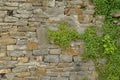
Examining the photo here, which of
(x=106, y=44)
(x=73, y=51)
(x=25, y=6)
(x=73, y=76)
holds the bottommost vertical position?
(x=73, y=76)

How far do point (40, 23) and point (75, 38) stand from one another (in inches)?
28.0

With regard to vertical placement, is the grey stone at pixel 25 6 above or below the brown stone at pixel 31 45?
above

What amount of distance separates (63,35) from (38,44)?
49 centimetres

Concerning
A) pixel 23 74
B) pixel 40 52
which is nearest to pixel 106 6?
pixel 40 52

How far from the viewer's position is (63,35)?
531 cm

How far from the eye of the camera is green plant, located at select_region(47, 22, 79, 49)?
527 cm

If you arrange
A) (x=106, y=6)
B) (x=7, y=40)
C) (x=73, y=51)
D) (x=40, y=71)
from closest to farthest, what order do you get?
(x=7, y=40), (x=40, y=71), (x=73, y=51), (x=106, y=6)

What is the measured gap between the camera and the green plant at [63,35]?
17.3 feet

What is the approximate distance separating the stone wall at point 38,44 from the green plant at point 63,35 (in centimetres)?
8

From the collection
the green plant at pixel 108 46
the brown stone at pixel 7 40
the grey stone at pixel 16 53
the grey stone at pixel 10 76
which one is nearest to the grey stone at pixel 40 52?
the grey stone at pixel 16 53

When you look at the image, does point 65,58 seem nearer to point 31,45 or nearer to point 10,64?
point 31,45

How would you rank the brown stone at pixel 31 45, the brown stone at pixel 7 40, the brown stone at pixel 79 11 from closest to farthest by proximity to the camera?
the brown stone at pixel 7 40 → the brown stone at pixel 31 45 → the brown stone at pixel 79 11

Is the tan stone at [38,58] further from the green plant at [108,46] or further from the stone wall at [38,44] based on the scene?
the green plant at [108,46]

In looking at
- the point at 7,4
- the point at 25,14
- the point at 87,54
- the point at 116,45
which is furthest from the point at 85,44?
the point at 7,4
